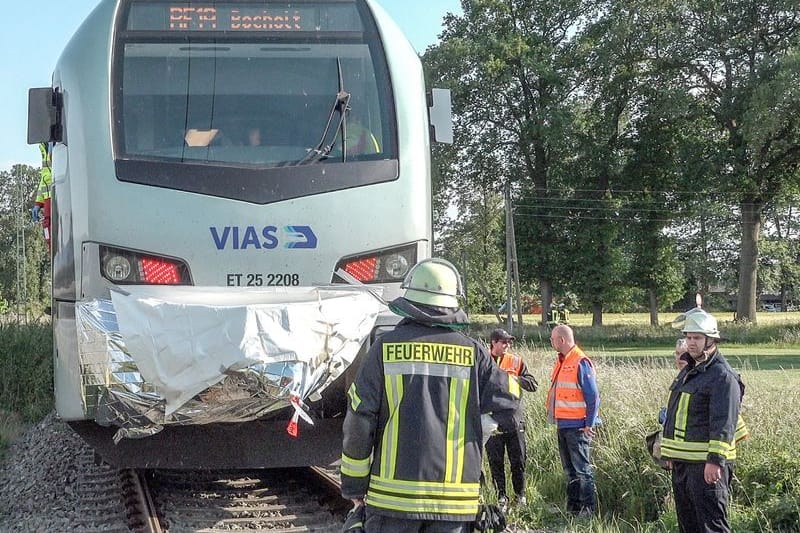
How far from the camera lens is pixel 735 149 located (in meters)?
38.3

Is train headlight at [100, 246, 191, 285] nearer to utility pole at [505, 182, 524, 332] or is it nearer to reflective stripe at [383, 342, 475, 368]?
reflective stripe at [383, 342, 475, 368]

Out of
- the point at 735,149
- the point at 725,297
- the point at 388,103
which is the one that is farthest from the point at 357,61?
the point at 725,297

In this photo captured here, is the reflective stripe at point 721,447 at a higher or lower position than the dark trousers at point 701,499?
higher

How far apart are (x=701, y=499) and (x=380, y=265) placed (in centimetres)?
232

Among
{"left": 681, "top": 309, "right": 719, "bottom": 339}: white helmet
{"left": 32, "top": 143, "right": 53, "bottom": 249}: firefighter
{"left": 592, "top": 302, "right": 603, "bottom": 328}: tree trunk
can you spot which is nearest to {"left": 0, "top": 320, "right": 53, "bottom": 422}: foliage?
{"left": 32, "top": 143, "right": 53, "bottom": 249}: firefighter

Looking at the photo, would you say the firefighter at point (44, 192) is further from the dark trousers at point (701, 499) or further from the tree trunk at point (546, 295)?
the tree trunk at point (546, 295)

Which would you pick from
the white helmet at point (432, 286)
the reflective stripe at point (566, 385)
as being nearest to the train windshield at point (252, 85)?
the white helmet at point (432, 286)

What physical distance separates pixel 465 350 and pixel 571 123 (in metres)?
38.2

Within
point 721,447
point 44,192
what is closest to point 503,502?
point 721,447

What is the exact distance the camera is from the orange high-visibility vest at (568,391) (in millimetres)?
7348

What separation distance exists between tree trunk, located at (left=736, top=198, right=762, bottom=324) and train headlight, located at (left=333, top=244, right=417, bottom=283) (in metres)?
35.5

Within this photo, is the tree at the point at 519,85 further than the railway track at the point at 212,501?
Yes

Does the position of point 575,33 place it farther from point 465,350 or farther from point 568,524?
point 465,350

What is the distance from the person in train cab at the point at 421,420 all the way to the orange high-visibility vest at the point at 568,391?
150 inches
